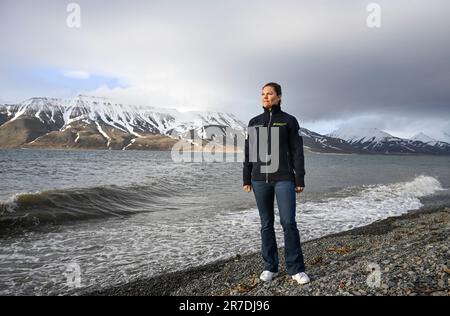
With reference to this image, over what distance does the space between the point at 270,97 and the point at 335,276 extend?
3.52 metres

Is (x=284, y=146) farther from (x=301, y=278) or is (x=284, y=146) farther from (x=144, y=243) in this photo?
(x=144, y=243)

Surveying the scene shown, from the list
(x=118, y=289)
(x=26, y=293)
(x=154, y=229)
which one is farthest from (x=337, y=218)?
(x=26, y=293)

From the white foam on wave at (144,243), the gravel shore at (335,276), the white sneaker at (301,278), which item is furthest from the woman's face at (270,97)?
the white foam on wave at (144,243)

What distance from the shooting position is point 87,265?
30.3 ft

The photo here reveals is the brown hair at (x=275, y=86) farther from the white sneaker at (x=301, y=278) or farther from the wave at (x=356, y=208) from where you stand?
the wave at (x=356, y=208)

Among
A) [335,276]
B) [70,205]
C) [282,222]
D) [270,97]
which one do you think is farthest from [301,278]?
[70,205]

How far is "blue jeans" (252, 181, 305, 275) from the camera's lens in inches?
223

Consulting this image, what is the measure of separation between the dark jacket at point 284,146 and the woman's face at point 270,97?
95 millimetres

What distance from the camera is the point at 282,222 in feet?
19.1

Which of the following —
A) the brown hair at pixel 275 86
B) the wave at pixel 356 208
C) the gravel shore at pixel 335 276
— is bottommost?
the wave at pixel 356 208

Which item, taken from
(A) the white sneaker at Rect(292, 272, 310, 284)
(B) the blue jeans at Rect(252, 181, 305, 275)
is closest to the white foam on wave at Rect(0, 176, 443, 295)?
(B) the blue jeans at Rect(252, 181, 305, 275)

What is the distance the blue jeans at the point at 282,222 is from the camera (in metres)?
5.68

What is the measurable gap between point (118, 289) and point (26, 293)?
6.83ft
